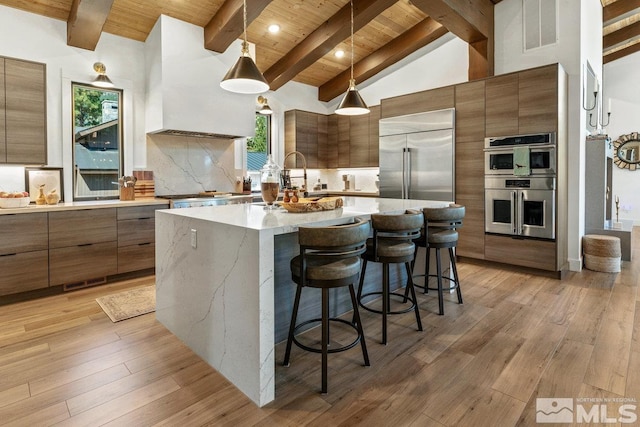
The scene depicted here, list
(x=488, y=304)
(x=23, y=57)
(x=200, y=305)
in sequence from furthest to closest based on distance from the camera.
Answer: (x=23, y=57) → (x=488, y=304) → (x=200, y=305)

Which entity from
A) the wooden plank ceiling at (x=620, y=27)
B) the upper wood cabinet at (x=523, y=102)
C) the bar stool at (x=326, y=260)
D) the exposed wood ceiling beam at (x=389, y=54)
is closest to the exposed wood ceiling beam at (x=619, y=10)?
the wooden plank ceiling at (x=620, y=27)

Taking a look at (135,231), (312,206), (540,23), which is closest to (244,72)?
(312,206)

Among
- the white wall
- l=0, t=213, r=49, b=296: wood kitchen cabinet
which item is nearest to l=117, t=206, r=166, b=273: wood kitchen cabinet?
l=0, t=213, r=49, b=296: wood kitchen cabinet

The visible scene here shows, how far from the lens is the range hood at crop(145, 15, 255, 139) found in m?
4.34

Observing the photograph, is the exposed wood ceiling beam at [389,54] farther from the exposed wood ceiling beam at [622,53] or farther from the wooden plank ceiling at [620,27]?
the exposed wood ceiling beam at [622,53]

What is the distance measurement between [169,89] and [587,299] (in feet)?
16.8

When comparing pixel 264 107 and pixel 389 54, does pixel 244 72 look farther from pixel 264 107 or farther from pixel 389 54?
pixel 389 54

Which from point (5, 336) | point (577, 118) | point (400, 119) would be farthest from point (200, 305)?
point (577, 118)

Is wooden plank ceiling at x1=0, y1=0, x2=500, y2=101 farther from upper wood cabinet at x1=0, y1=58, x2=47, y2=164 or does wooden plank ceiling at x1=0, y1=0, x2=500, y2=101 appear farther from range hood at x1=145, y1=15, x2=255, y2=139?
upper wood cabinet at x1=0, y1=58, x2=47, y2=164

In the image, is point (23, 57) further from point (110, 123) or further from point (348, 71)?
point (348, 71)

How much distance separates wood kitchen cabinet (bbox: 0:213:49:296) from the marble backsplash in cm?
157

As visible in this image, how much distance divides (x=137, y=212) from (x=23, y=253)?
43.7 inches

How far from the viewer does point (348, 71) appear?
671 centimetres

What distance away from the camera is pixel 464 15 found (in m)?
4.39
